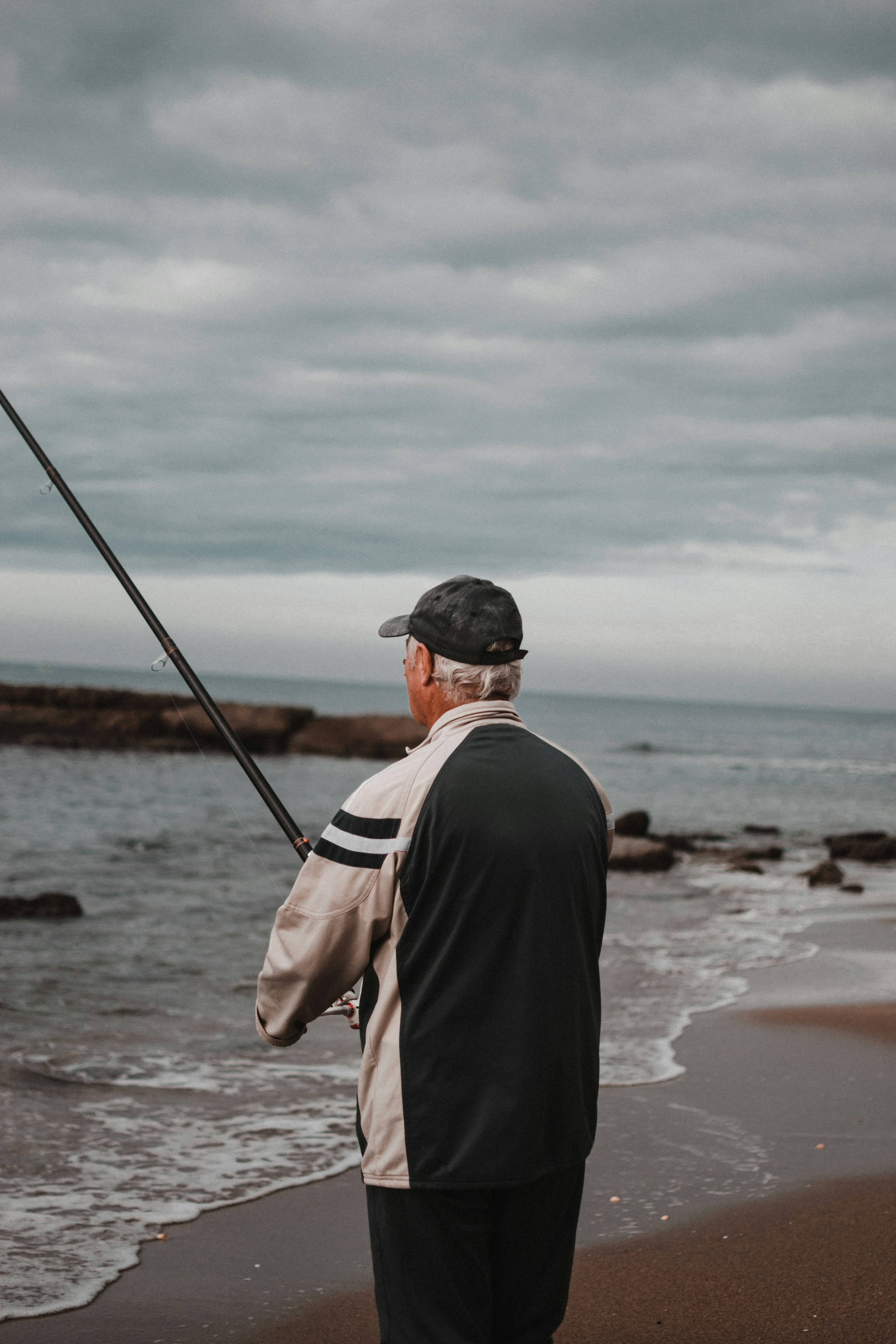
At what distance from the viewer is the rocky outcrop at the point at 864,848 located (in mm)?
17766

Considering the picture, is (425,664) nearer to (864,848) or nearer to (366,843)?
(366,843)

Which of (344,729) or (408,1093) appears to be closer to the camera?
(408,1093)

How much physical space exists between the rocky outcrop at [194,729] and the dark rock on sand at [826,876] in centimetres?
2528

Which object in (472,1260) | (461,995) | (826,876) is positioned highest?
(461,995)

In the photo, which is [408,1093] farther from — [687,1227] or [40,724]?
[40,724]

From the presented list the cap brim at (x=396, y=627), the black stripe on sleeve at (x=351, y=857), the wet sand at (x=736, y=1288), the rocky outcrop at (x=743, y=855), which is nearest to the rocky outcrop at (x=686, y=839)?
the rocky outcrop at (x=743, y=855)

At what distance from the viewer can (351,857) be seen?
1.93 metres

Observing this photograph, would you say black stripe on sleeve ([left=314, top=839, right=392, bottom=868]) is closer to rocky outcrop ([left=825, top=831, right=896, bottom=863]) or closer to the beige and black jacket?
the beige and black jacket

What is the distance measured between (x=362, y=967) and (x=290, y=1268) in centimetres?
219

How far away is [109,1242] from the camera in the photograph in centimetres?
388

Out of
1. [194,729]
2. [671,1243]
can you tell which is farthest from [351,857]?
[194,729]

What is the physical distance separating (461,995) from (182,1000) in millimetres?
6373

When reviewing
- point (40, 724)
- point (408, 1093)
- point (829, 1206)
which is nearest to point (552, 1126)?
point (408, 1093)

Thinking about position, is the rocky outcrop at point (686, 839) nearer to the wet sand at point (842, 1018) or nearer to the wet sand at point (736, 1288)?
the wet sand at point (842, 1018)
